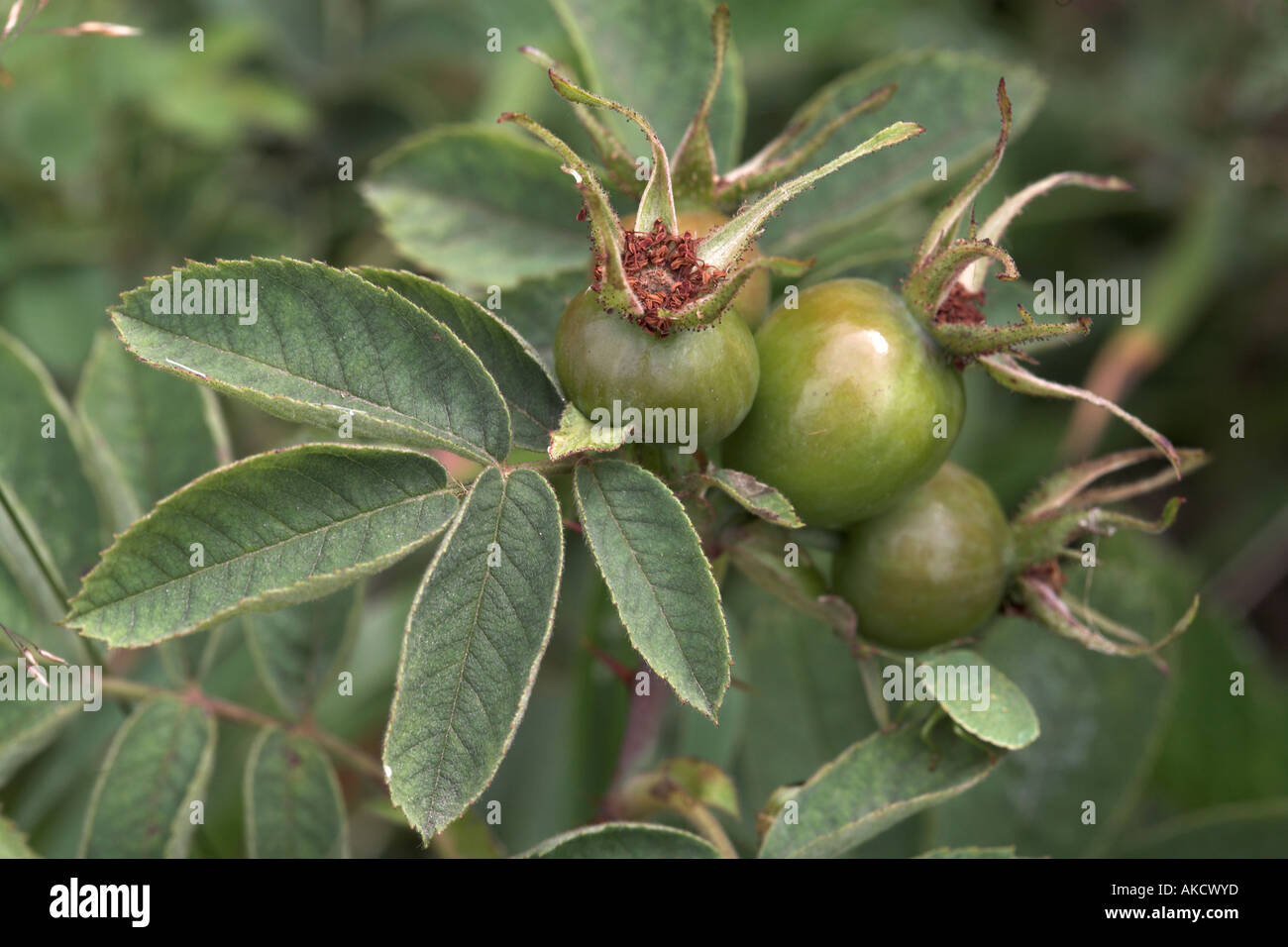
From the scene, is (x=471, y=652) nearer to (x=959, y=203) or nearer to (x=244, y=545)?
(x=244, y=545)

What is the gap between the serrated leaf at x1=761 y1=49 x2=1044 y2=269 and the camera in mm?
1914

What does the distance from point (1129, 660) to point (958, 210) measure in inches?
43.1

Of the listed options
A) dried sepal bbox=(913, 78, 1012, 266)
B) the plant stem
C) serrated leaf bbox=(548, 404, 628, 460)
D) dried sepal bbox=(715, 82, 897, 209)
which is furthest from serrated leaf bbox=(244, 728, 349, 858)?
dried sepal bbox=(913, 78, 1012, 266)

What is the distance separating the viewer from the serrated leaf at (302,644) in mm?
1895

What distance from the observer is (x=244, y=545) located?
1.29 metres

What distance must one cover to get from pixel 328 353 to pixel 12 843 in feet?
2.70

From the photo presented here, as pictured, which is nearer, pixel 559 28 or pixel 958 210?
pixel 958 210

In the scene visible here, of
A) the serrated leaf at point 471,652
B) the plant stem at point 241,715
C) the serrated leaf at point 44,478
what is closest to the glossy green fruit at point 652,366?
the serrated leaf at point 471,652

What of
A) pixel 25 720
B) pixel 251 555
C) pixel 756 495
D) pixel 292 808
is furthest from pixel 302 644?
pixel 756 495

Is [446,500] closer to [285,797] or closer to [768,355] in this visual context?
[768,355]

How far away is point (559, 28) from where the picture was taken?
10.5 feet

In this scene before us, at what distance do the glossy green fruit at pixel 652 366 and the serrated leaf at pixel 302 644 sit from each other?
0.75 metres

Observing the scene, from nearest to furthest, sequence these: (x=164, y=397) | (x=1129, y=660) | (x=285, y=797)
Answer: (x=285, y=797), (x=164, y=397), (x=1129, y=660)
